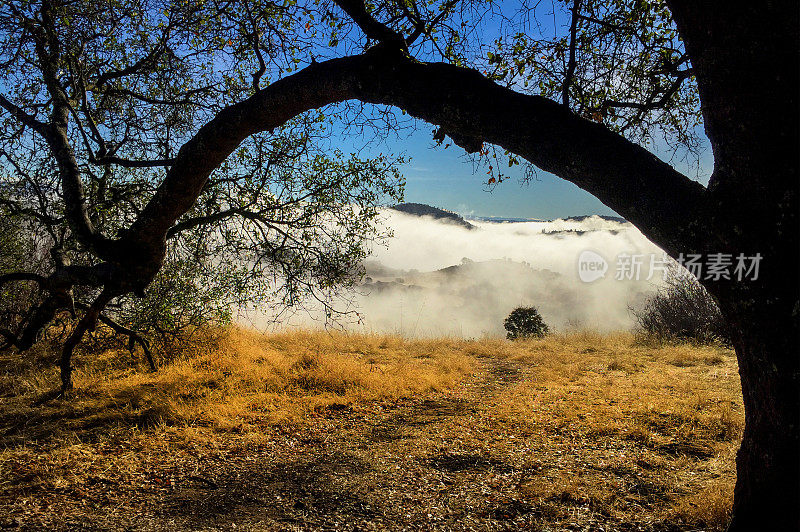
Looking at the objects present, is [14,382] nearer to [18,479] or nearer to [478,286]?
[18,479]

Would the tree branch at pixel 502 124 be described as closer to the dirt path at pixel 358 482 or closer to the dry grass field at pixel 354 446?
the dry grass field at pixel 354 446

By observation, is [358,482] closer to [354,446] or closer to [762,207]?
[354,446]

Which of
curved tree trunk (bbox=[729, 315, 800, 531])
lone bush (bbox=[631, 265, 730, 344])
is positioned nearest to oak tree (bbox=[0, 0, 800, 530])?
curved tree trunk (bbox=[729, 315, 800, 531])

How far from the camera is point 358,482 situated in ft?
14.6

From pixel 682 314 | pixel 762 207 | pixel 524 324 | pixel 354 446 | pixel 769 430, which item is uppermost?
pixel 762 207

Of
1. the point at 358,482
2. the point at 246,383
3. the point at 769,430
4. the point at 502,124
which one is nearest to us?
the point at 769,430

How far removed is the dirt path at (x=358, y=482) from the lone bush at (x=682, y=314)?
1178 cm

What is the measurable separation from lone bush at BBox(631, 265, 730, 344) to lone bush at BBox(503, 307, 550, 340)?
382 centimetres

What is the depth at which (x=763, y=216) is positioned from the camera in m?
2.53

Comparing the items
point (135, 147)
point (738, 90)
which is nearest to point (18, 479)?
point (135, 147)

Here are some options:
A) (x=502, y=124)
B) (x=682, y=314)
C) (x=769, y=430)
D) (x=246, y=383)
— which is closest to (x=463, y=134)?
(x=502, y=124)

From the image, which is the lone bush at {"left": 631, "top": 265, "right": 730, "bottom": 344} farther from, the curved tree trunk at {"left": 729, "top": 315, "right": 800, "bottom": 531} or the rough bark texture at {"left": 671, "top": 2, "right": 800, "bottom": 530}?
the rough bark texture at {"left": 671, "top": 2, "right": 800, "bottom": 530}

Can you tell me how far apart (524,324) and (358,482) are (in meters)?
15.2

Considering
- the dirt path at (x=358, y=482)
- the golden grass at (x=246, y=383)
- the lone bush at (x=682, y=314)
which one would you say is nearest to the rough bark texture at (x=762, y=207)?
the dirt path at (x=358, y=482)
